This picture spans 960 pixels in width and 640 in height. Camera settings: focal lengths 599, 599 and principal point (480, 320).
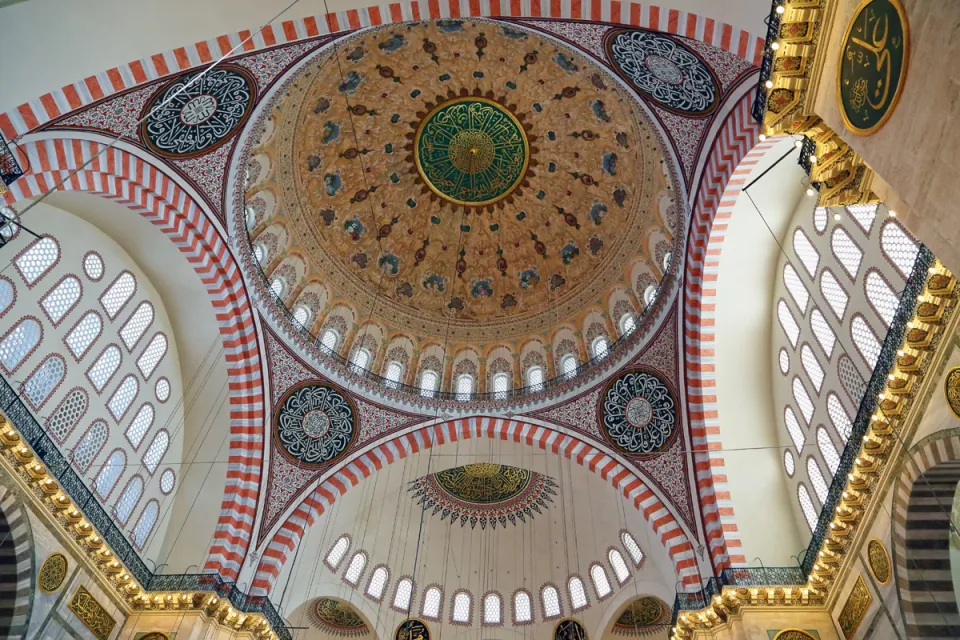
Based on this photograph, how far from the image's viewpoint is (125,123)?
717 cm

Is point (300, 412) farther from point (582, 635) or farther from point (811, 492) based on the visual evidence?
point (811, 492)

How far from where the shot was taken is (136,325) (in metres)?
9.51

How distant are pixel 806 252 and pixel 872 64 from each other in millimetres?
5468

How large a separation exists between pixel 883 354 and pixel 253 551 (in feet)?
31.3

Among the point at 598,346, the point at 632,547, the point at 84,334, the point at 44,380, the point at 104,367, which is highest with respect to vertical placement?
the point at 598,346

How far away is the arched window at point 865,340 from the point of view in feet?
22.6

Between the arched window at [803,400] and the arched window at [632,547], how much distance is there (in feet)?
14.8

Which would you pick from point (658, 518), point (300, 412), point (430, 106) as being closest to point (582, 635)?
point (658, 518)

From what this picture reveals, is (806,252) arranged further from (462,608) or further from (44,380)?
(44,380)

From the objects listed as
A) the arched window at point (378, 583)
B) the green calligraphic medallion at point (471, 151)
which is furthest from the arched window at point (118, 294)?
the arched window at point (378, 583)

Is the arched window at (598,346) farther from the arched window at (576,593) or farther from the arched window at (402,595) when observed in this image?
the arched window at (402,595)

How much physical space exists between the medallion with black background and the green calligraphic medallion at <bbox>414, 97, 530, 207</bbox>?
5.34 m

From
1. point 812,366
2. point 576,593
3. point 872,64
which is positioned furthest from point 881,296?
point 576,593

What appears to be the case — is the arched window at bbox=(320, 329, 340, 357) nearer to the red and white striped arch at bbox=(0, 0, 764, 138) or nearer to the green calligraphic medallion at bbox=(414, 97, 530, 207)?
the green calligraphic medallion at bbox=(414, 97, 530, 207)
